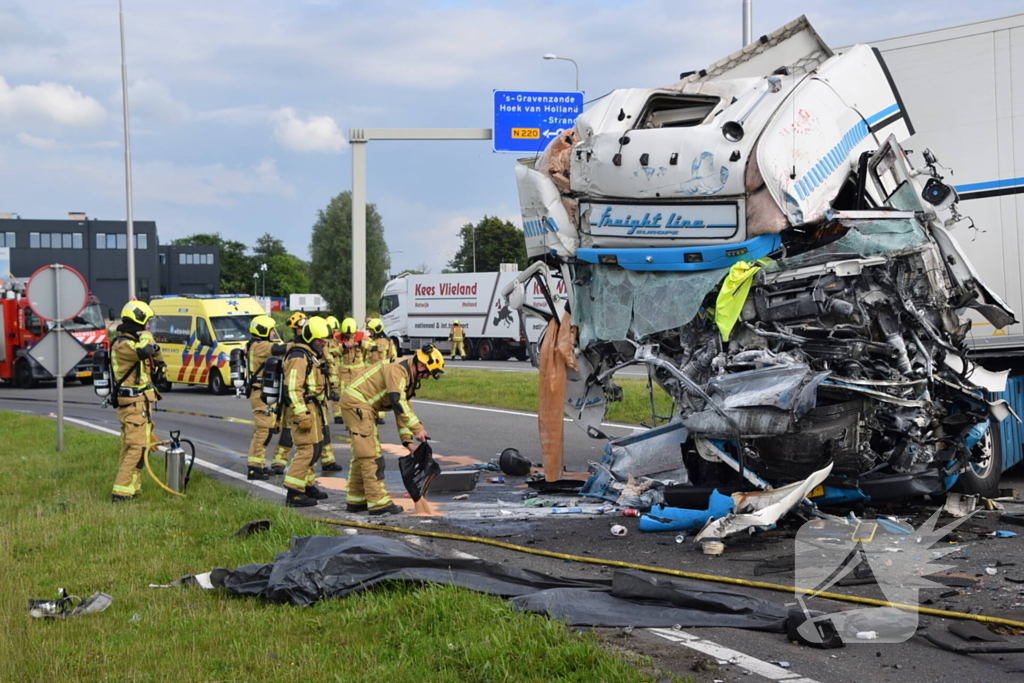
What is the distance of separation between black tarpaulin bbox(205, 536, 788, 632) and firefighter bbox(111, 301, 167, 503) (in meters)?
3.89

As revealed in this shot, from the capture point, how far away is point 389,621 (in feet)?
16.7

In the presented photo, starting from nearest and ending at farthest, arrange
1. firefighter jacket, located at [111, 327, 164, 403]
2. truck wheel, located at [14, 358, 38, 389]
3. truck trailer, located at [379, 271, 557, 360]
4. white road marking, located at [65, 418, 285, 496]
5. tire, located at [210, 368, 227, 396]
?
firefighter jacket, located at [111, 327, 164, 403] → white road marking, located at [65, 418, 285, 496] → tire, located at [210, 368, 227, 396] → truck wheel, located at [14, 358, 38, 389] → truck trailer, located at [379, 271, 557, 360]

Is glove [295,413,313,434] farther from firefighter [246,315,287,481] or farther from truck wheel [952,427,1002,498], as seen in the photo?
truck wheel [952,427,1002,498]

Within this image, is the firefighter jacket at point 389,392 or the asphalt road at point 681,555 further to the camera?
the firefighter jacket at point 389,392

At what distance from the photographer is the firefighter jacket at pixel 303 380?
965 cm

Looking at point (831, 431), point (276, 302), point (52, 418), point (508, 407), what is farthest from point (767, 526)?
point (276, 302)

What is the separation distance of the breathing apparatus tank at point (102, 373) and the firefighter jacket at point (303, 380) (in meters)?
1.70

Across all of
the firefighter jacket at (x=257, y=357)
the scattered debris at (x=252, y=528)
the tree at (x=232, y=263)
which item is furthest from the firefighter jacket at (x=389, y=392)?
the tree at (x=232, y=263)

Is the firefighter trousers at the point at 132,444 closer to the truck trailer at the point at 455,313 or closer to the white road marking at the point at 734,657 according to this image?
the white road marking at the point at 734,657

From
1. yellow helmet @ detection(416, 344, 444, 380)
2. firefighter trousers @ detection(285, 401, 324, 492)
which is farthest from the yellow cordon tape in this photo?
yellow helmet @ detection(416, 344, 444, 380)

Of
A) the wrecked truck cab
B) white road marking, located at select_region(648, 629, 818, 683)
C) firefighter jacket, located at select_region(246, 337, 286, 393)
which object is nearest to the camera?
white road marking, located at select_region(648, 629, 818, 683)

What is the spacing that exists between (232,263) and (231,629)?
127518 mm

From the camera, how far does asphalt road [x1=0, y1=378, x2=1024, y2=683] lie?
4438mm

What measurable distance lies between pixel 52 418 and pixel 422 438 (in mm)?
12799
